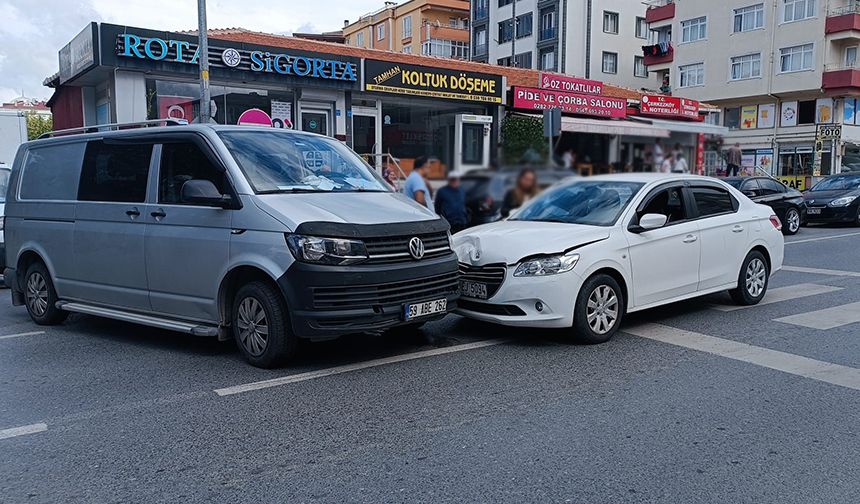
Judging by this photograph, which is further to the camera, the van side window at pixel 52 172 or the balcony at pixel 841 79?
the balcony at pixel 841 79

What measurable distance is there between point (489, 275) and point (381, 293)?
1377 mm

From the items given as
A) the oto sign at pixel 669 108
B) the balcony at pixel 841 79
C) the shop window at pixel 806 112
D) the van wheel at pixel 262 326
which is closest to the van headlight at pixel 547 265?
the oto sign at pixel 669 108

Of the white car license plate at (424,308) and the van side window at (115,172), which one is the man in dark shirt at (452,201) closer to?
the white car license plate at (424,308)

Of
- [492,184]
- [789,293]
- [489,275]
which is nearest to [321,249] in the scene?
[492,184]

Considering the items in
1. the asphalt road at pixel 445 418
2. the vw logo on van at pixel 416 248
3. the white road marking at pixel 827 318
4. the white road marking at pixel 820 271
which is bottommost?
the asphalt road at pixel 445 418

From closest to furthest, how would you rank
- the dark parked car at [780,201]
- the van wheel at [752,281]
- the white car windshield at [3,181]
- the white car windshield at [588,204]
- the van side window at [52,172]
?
1. the white car windshield at [588,204]
2. the van side window at [52,172]
3. the van wheel at [752,281]
4. the white car windshield at [3,181]
5. the dark parked car at [780,201]

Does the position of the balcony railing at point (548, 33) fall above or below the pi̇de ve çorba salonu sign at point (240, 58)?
above

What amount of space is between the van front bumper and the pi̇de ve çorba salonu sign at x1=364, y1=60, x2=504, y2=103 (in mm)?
14419

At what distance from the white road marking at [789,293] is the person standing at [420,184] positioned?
375cm

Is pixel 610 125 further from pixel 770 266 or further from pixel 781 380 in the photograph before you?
pixel 770 266

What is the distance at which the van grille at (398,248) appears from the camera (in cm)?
562

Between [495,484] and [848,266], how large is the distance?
10.2 m

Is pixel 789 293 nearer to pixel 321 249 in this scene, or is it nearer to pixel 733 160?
pixel 733 160

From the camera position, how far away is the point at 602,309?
259 inches
